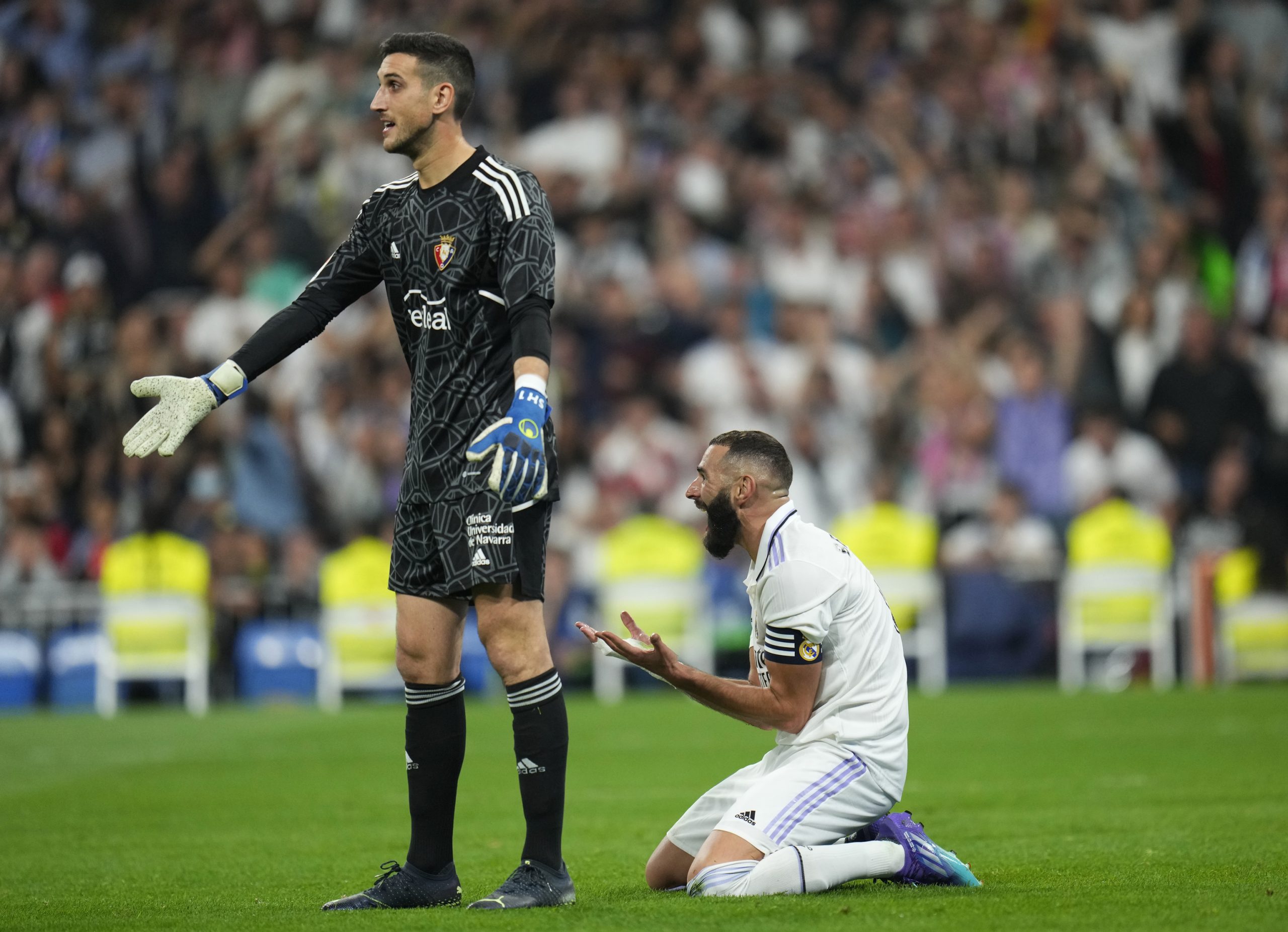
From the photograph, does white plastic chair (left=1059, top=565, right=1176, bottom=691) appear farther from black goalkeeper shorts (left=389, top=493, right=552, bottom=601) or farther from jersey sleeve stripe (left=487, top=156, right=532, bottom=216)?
jersey sleeve stripe (left=487, top=156, right=532, bottom=216)

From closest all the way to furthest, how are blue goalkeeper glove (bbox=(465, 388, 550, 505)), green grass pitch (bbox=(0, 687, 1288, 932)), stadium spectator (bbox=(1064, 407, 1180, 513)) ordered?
blue goalkeeper glove (bbox=(465, 388, 550, 505)), green grass pitch (bbox=(0, 687, 1288, 932)), stadium spectator (bbox=(1064, 407, 1180, 513))

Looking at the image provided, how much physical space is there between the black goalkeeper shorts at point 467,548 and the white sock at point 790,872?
1025 mm

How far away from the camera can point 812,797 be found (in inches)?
212

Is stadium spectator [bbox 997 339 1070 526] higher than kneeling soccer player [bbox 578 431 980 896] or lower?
higher

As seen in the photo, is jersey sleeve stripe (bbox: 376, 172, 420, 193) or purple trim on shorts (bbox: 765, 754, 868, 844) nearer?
purple trim on shorts (bbox: 765, 754, 868, 844)

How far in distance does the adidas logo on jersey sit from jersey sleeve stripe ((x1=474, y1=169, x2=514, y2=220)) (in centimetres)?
163

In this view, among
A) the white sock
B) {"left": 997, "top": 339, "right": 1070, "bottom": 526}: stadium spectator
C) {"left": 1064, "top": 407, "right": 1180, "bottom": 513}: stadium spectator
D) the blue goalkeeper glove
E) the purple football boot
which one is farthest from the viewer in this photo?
{"left": 997, "top": 339, "right": 1070, "bottom": 526}: stadium spectator

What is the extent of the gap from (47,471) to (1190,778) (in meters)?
11.8

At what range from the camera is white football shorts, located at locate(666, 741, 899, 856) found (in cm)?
537

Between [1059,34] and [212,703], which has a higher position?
[1059,34]

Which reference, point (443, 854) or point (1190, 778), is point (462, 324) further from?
point (1190, 778)

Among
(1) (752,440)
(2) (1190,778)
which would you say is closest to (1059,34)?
(2) (1190,778)

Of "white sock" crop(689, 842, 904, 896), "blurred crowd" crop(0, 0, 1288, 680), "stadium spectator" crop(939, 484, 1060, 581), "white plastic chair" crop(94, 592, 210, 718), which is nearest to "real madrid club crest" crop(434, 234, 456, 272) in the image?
"white sock" crop(689, 842, 904, 896)

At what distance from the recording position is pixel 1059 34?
783 inches
